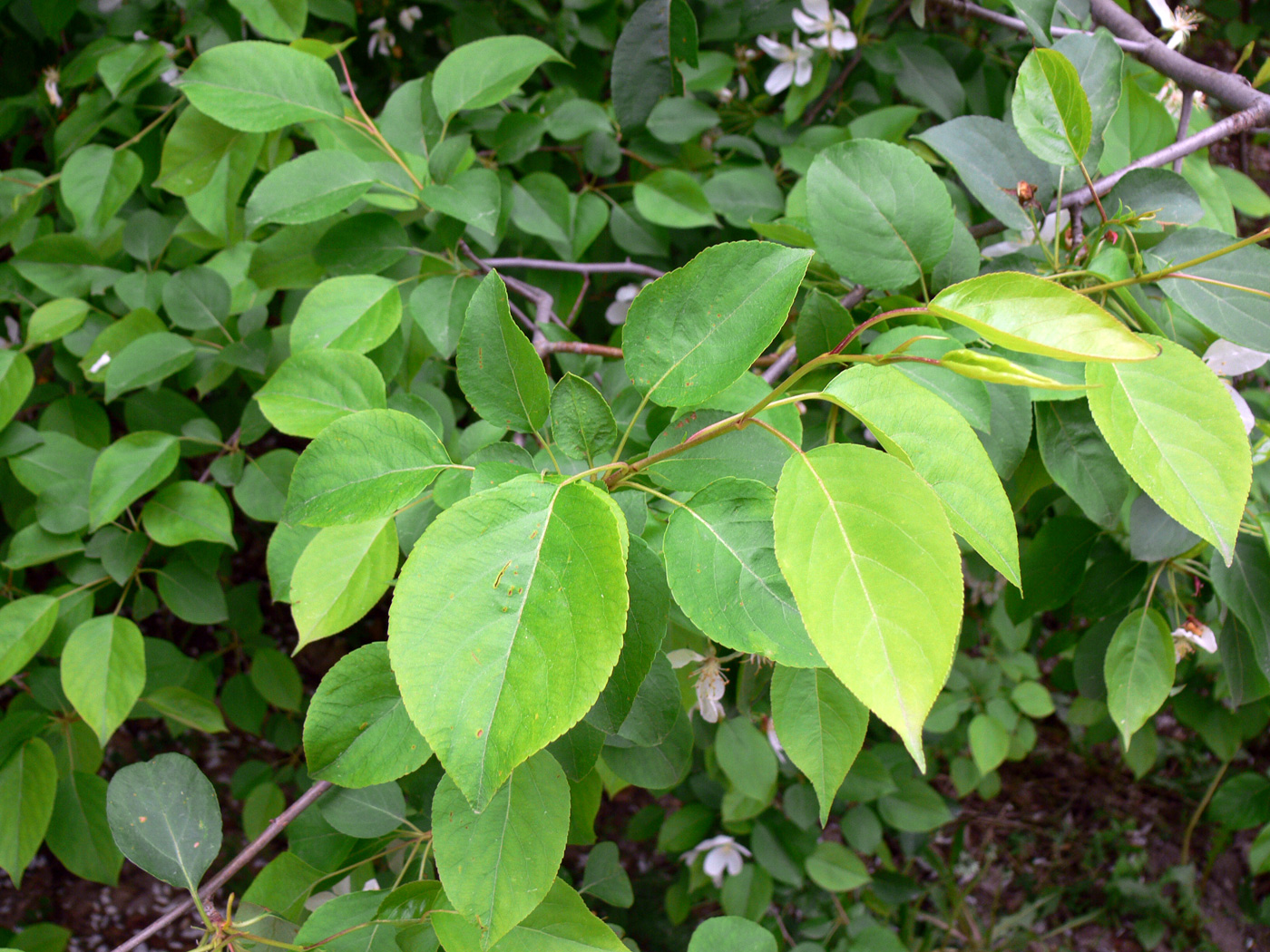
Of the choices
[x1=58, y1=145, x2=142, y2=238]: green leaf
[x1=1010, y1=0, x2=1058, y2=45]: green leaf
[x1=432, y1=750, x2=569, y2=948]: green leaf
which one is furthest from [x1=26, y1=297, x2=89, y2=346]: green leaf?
[x1=1010, y1=0, x2=1058, y2=45]: green leaf

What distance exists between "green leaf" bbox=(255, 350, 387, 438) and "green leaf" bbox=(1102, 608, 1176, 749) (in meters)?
0.84

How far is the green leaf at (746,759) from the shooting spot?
1.15m

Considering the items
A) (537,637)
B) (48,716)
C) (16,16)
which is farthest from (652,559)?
(16,16)

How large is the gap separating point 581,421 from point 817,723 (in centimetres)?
34

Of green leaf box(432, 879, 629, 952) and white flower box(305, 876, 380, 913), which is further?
white flower box(305, 876, 380, 913)

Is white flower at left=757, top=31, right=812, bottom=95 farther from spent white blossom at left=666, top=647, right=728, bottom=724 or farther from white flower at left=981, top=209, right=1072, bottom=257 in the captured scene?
spent white blossom at left=666, top=647, right=728, bottom=724

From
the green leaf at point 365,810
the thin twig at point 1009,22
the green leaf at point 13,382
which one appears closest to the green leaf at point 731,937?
the green leaf at point 365,810

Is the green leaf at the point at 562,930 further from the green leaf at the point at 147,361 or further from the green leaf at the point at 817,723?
the green leaf at the point at 147,361

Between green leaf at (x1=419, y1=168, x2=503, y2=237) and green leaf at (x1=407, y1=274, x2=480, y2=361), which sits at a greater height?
green leaf at (x1=419, y1=168, x2=503, y2=237)

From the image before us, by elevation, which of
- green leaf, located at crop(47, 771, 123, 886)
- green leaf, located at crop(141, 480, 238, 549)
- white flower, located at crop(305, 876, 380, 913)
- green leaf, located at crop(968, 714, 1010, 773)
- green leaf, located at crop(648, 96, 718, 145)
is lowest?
green leaf, located at crop(968, 714, 1010, 773)

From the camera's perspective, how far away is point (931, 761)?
2.29m

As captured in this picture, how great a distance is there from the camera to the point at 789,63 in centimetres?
131

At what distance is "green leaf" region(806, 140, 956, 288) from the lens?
28.0 inches

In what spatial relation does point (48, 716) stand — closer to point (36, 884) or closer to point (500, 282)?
point (500, 282)
